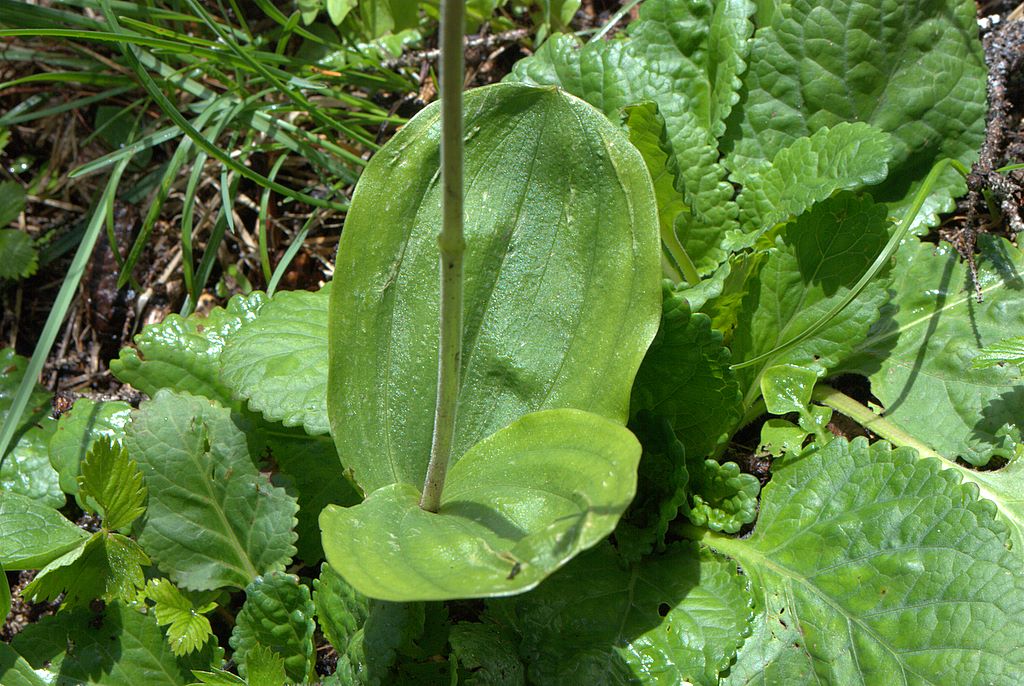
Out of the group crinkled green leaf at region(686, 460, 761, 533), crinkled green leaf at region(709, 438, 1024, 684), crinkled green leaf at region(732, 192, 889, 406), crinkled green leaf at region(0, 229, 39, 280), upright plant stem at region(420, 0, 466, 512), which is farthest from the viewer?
crinkled green leaf at region(0, 229, 39, 280)

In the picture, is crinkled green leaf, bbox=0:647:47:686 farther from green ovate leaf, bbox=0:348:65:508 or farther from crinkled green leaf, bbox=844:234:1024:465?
crinkled green leaf, bbox=844:234:1024:465

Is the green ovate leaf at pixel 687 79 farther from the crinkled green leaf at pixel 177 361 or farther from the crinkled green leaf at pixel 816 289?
the crinkled green leaf at pixel 177 361

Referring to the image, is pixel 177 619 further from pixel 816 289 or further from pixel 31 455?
pixel 816 289

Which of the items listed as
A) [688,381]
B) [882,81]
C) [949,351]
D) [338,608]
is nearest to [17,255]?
[338,608]

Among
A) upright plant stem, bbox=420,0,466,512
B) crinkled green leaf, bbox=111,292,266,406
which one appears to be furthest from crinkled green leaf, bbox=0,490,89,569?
upright plant stem, bbox=420,0,466,512

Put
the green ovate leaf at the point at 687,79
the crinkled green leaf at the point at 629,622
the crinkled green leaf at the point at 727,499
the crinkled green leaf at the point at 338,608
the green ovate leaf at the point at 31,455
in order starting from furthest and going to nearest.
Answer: the green ovate leaf at the point at 31,455 < the green ovate leaf at the point at 687,79 < the crinkled green leaf at the point at 727,499 < the crinkled green leaf at the point at 338,608 < the crinkled green leaf at the point at 629,622

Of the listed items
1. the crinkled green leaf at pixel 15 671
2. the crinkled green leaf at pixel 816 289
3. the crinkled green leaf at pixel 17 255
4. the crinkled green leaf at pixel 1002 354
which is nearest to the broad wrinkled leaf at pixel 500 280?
the crinkled green leaf at pixel 816 289
